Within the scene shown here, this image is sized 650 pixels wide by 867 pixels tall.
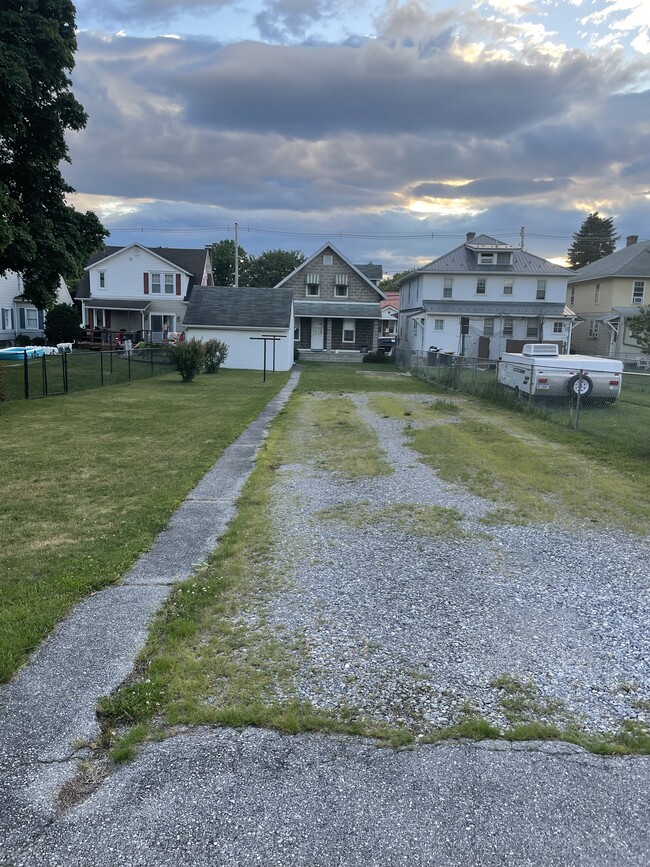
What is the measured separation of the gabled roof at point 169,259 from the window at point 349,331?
12315 mm

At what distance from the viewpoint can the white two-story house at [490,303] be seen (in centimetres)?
3819

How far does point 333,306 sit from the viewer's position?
137ft

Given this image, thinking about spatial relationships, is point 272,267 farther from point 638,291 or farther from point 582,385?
point 582,385

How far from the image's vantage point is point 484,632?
4.25 meters

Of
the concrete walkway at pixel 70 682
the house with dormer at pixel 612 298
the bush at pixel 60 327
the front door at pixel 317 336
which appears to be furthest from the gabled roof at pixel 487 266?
the concrete walkway at pixel 70 682

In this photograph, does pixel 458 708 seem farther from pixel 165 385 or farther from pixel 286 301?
pixel 286 301

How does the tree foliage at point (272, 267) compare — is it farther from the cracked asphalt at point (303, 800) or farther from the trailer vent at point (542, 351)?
the cracked asphalt at point (303, 800)

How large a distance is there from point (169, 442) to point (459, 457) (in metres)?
5.34

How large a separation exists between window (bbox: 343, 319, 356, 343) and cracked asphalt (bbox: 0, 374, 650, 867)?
39.1 m

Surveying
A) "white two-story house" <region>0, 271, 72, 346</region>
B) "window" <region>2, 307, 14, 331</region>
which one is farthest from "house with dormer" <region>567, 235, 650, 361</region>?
"window" <region>2, 307, 14, 331</region>

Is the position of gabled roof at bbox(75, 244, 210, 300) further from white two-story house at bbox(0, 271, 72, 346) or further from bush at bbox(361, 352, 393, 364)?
bush at bbox(361, 352, 393, 364)

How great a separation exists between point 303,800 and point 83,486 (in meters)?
6.16

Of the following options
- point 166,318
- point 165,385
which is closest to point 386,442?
point 165,385

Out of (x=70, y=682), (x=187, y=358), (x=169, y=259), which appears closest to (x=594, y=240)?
(x=169, y=259)
